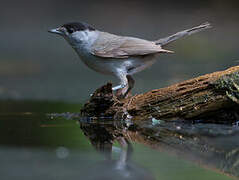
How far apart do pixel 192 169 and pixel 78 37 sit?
2654mm

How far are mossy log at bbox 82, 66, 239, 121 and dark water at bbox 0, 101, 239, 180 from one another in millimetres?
118

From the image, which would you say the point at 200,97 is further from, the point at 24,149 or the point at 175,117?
the point at 24,149

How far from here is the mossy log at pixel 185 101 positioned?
402cm

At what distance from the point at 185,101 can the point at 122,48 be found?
3.34 ft

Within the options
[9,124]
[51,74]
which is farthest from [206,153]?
[51,74]

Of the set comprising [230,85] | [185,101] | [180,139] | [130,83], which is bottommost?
[180,139]

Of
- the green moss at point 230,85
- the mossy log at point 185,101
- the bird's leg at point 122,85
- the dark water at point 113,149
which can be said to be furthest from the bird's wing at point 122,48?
the green moss at point 230,85

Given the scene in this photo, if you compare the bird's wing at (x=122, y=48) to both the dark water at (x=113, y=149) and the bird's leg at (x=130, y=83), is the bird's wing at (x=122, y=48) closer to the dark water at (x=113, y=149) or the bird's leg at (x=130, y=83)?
the bird's leg at (x=130, y=83)

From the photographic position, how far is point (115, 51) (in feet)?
15.6

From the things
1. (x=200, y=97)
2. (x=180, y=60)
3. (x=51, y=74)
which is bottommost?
(x=200, y=97)

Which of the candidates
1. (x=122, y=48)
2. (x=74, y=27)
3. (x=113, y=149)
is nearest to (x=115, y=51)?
(x=122, y=48)

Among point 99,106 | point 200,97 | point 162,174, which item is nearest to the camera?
point 162,174

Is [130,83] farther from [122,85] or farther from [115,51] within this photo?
[115,51]

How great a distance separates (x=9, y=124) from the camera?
13.9 feet
